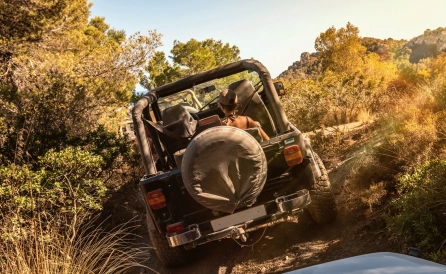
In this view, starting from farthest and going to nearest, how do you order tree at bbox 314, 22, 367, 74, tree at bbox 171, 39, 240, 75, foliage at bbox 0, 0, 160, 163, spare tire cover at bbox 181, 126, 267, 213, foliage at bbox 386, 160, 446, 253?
tree at bbox 171, 39, 240, 75 → tree at bbox 314, 22, 367, 74 → foliage at bbox 0, 0, 160, 163 → spare tire cover at bbox 181, 126, 267, 213 → foliage at bbox 386, 160, 446, 253

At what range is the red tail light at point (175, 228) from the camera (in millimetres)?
4047

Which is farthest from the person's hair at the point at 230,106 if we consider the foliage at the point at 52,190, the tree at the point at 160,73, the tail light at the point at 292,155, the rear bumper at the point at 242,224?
the tree at the point at 160,73

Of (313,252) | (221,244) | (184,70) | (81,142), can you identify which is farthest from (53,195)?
(184,70)

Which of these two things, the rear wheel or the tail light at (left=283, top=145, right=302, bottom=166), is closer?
the tail light at (left=283, top=145, right=302, bottom=166)

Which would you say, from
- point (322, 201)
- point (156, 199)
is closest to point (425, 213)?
point (322, 201)

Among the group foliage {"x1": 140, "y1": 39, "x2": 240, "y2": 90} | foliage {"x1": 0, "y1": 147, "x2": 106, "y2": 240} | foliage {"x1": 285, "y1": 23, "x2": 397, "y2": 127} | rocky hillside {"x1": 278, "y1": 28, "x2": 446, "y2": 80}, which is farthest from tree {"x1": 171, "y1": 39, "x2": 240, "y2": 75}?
foliage {"x1": 0, "y1": 147, "x2": 106, "y2": 240}

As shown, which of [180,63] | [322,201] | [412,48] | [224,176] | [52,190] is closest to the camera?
[224,176]

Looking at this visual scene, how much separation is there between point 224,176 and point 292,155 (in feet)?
2.96

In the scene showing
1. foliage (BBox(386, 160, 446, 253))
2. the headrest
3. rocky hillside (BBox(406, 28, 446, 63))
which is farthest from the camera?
rocky hillside (BBox(406, 28, 446, 63))

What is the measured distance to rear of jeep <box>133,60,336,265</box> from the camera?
3480 mm

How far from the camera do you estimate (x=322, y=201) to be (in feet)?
14.6

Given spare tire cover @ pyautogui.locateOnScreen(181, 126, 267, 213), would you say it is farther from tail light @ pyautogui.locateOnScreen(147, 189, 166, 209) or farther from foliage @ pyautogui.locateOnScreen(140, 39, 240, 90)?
foliage @ pyautogui.locateOnScreen(140, 39, 240, 90)

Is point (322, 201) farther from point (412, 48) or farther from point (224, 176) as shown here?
point (412, 48)

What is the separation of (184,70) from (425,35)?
29.9m
